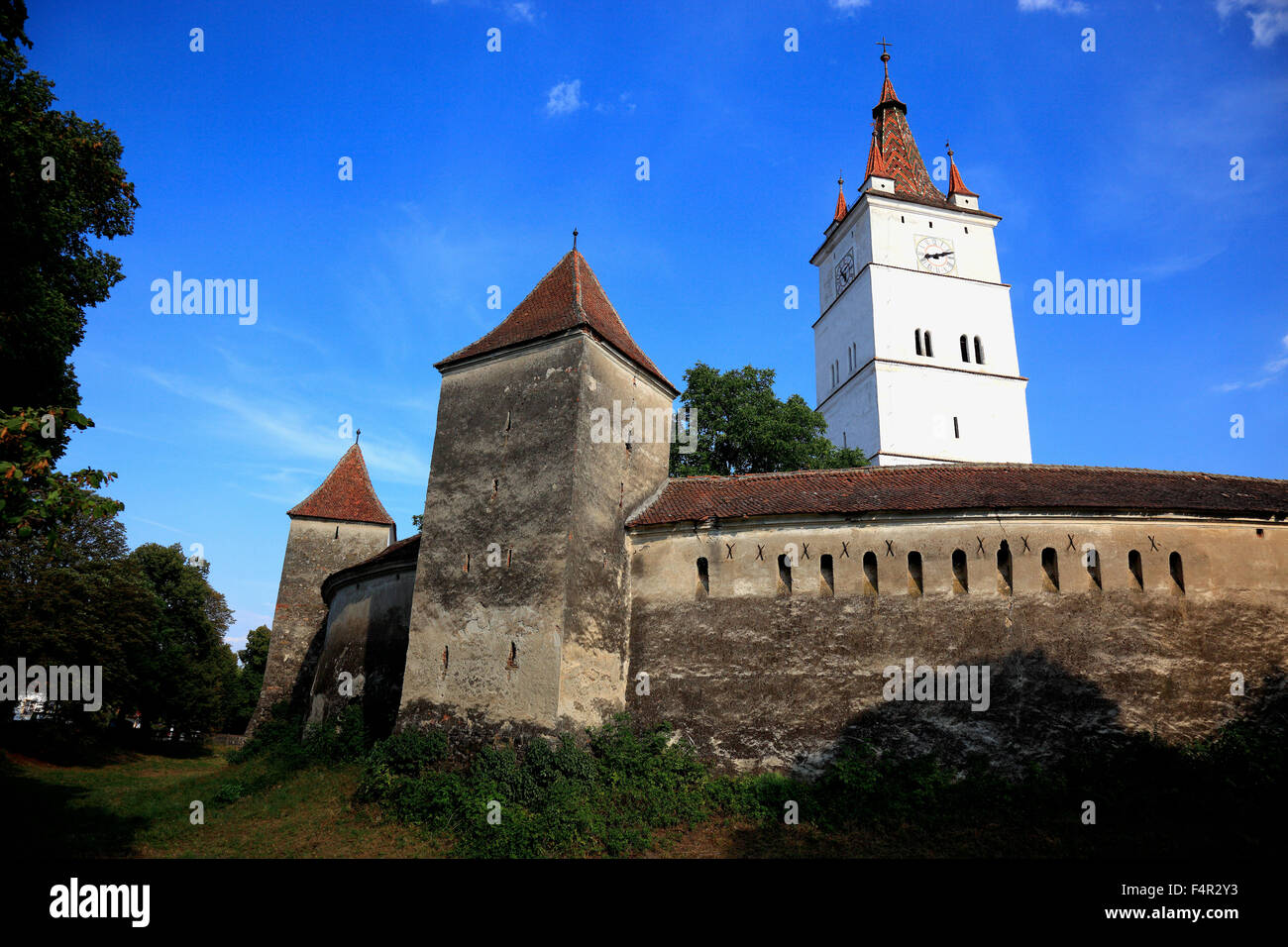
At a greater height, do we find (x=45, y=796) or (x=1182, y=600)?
(x=1182, y=600)

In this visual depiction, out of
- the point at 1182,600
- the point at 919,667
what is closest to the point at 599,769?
the point at 919,667

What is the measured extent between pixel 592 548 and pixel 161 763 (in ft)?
88.5

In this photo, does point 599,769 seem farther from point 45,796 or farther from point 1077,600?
point 45,796

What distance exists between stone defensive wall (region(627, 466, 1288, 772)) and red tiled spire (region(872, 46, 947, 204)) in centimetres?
3215

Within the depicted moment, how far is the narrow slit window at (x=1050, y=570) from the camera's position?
562 inches

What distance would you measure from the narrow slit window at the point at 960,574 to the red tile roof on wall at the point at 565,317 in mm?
8099

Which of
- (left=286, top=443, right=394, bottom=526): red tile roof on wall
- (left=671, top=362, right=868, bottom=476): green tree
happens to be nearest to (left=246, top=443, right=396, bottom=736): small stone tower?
(left=286, top=443, right=394, bottom=526): red tile roof on wall

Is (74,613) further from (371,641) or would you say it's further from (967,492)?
(967,492)

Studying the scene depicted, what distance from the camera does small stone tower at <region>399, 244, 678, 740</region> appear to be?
1452 centimetres

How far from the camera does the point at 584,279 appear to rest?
62.7 feet

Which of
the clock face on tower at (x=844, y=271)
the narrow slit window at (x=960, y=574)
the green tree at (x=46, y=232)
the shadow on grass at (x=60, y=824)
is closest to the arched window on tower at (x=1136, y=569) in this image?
the narrow slit window at (x=960, y=574)

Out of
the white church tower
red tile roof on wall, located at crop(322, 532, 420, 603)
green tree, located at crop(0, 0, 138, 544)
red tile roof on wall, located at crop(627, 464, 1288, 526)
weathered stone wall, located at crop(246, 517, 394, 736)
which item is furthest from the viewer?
the white church tower

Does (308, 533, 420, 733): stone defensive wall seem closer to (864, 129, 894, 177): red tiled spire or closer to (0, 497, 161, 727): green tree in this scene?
(0, 497, 161, 727): green tree

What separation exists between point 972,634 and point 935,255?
3310 centimetres
